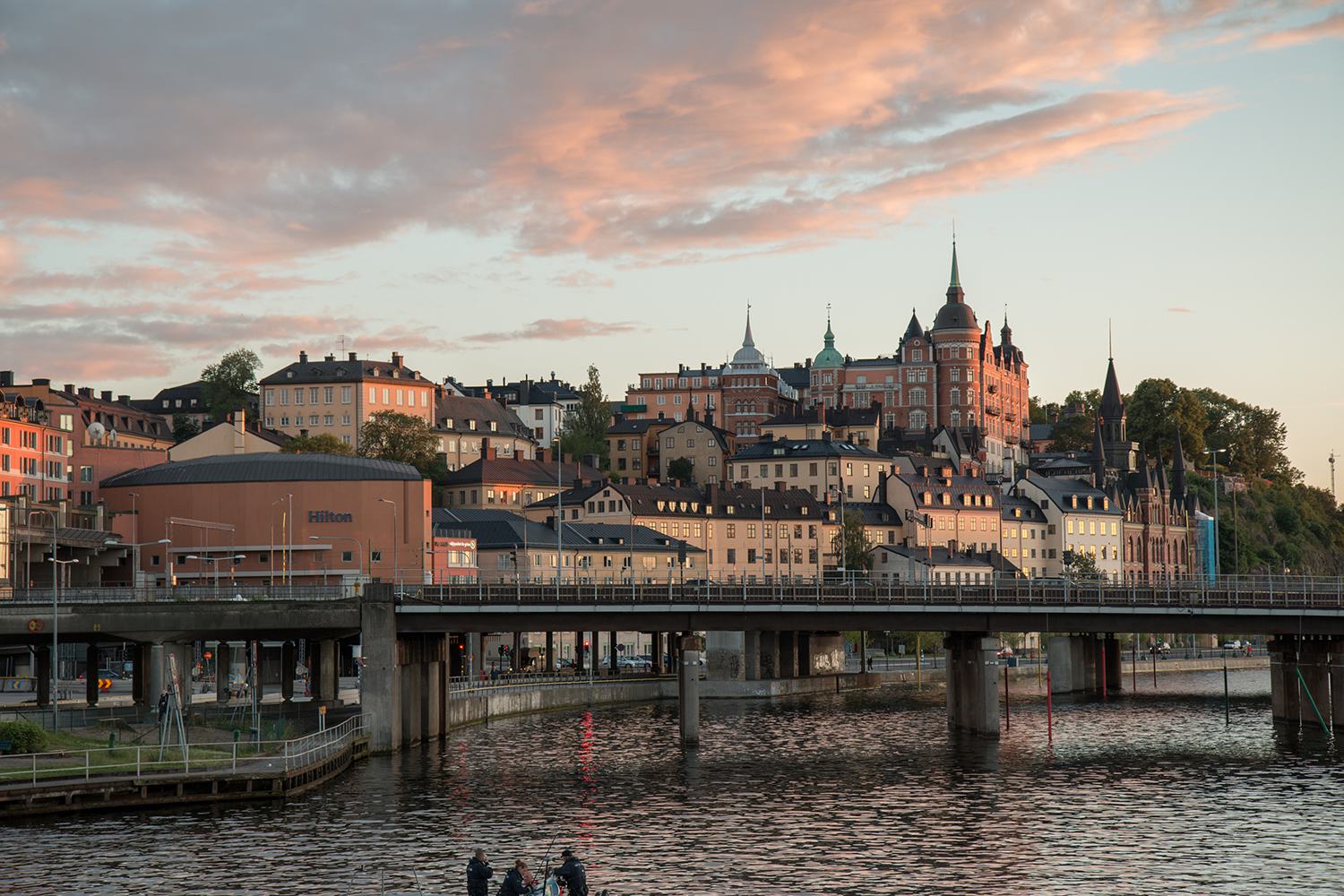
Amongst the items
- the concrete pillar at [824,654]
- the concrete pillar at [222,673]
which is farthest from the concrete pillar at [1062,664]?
the concrete pillar at [222,673]

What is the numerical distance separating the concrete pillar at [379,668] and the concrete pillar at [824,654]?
84754mm

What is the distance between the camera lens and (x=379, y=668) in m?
103

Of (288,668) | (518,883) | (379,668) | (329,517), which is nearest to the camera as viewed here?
(518,883)

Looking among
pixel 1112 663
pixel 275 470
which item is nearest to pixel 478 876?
pixel 275 470

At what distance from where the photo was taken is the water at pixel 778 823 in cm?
6456

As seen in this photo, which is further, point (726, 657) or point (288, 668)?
point (726, 657)

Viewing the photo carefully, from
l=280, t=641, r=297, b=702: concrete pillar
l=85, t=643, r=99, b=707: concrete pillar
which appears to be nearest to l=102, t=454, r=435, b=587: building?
l=280, t=641, r=297, b=702: concrete pillar

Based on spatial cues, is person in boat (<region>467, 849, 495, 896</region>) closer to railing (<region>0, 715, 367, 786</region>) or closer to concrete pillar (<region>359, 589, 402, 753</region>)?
railing (<region>0, 715, 367, 786</region>)

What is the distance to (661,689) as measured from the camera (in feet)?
538

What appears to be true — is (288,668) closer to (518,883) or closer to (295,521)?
(295,521)

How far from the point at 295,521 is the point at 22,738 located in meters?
74.3

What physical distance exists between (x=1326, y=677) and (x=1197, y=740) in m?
9.58

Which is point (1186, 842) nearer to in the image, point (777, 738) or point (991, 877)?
point (991, 877)

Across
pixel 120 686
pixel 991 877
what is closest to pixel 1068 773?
pixel 991 877
